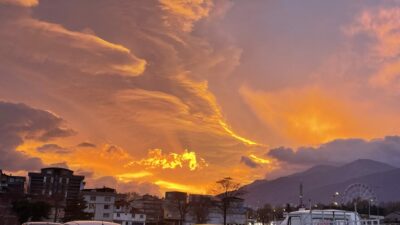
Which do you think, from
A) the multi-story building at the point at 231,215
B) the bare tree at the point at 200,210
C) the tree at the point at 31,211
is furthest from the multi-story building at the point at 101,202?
the tree at the point at 31,211

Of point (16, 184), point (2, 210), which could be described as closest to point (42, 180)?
point (16, 184)

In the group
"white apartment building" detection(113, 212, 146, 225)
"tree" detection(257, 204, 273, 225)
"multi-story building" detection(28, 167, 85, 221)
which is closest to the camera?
"white apartment building" detection(113, 212, 146, 225)

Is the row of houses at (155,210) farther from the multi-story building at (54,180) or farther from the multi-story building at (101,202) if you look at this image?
the multi-story building at (54,180)

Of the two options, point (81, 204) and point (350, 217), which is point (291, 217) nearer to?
point (350, 217)

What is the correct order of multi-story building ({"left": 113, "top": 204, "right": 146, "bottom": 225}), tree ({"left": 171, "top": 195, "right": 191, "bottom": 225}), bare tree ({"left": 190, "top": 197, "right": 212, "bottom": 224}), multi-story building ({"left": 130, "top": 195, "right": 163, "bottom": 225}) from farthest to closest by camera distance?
multi-story building ({"left": 130, "top": 195, "right": 163, "bottom": 225}) < tree ({"left": 171, "top": 195, "right": 191, "bottom": 225}) < bare tree ({"left": 190, "top": 197, "right": 212, "bottom": 224}) < multi-story building ({"left": 113, "top": 204, "right": 146, "bottom": 225})

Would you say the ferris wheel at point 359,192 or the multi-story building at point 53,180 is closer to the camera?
the ferris wheel at point 359,192

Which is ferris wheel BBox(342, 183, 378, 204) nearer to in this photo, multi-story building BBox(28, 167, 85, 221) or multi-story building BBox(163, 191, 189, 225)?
multi-story building BBox(163, 191, 189, 225)

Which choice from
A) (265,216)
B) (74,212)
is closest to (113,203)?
(74,212)

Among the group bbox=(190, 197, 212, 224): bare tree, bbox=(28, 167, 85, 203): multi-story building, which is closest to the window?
bbox=(190, 197, 212, 224): bare tree

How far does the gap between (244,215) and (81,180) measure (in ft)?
220

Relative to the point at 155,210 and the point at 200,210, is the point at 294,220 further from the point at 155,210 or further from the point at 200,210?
the point at 155,210

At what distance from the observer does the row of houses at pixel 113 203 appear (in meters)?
106

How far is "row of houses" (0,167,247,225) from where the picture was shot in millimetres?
106062

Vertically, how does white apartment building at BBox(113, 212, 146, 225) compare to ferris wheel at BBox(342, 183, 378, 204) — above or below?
below
